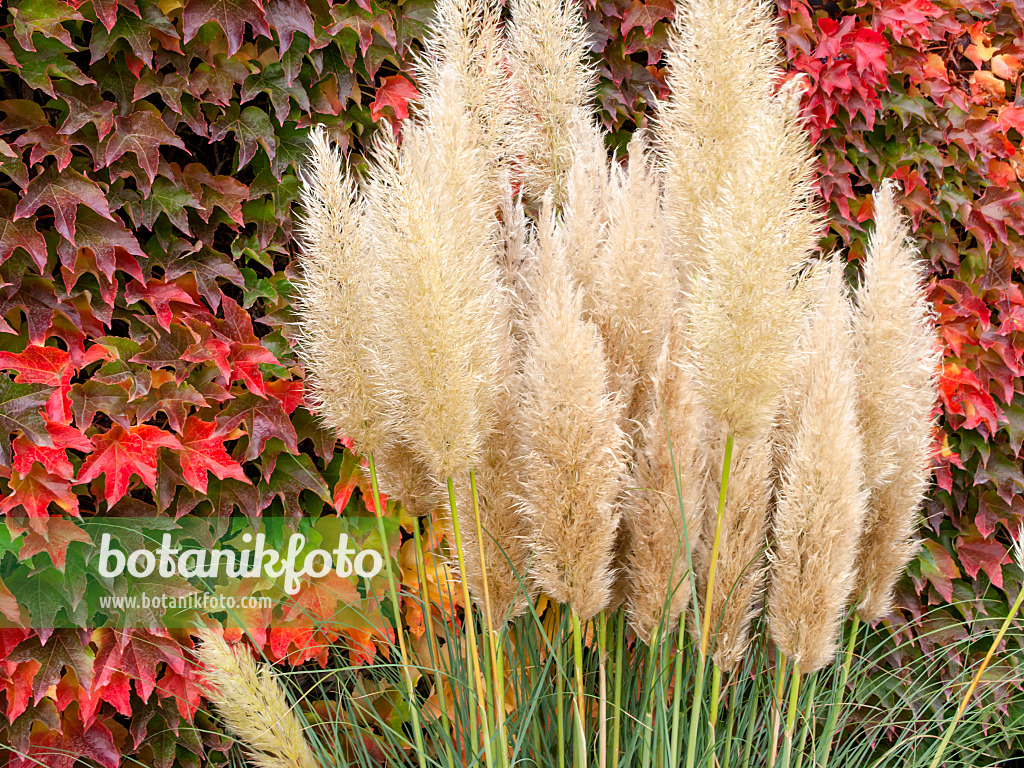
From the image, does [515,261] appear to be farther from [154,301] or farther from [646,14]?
[646,14]

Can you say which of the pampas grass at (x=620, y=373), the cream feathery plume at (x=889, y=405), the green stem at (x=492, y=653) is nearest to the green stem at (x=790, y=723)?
the pampas grass at (x=620, y=373)

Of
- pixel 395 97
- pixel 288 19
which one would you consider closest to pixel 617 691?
pixel 395 97

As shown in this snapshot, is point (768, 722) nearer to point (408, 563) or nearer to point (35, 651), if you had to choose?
point (408, 563)

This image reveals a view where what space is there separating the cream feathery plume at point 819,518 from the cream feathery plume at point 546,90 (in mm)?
477

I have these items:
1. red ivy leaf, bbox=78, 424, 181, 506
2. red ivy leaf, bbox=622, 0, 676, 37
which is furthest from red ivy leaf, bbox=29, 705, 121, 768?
red ivy leaf, bbox=622, 0, 676, 37

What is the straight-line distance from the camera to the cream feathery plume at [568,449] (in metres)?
0.97

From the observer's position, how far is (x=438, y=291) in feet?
3.04

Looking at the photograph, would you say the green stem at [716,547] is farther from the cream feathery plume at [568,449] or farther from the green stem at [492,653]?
the green stem at [492,653]

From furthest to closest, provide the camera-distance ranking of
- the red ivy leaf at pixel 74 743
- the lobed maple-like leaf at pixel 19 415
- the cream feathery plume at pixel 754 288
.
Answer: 1. the red ivy leaf at pixel 74 743
2. the lobed maple-like leaf at pixel 19 415
3. the cream feathery plume at pixel 754 288

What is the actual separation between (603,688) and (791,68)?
164 cm

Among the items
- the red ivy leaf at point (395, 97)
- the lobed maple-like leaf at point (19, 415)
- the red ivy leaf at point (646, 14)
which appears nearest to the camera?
the lobed maple-like leaf at point (19, 415)

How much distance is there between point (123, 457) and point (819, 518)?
1172 millimetres

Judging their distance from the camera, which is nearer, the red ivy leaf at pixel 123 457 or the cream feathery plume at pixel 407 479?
the cream feathery plume at pixel 407 479

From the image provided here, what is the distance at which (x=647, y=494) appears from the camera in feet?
3.67
